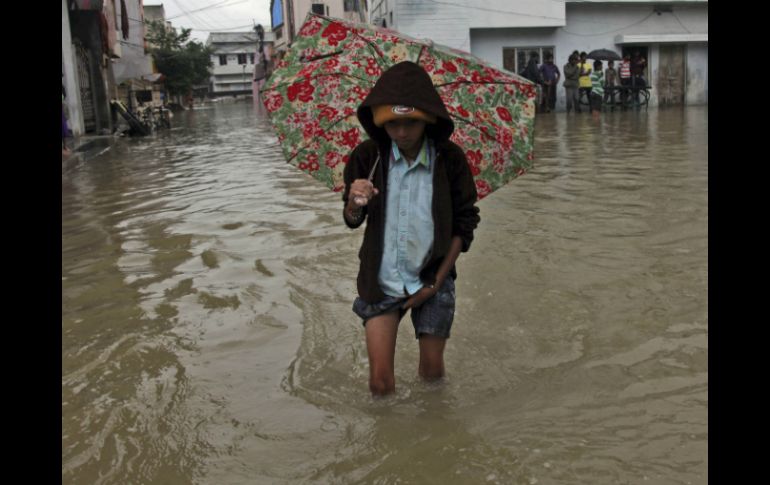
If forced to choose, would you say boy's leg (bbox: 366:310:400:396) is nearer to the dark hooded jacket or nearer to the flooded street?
the dark hooded jacket

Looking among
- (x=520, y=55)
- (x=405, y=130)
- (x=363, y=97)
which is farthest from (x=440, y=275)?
(x=520, y=55)

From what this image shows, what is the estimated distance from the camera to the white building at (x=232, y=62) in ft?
288

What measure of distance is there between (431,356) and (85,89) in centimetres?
1963

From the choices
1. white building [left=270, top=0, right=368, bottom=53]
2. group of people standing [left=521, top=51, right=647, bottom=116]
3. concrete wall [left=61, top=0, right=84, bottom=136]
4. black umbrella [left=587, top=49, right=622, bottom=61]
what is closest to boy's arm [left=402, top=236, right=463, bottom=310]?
concrete wall [left=61, top=0, right=84, bottom=136]

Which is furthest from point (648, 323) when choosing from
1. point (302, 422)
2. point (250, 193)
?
point (250, 193)

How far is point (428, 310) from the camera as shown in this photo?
3.01m

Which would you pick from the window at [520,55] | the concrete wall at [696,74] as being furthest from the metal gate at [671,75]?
the window at [520,55]

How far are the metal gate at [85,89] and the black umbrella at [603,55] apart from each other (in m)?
14.8

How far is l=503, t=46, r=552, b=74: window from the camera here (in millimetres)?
24094

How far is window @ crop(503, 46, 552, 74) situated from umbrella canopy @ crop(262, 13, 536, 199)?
70.9ft

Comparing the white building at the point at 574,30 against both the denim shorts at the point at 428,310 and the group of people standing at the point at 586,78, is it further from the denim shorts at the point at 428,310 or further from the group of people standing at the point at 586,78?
the denim shorts at the point at 428,310

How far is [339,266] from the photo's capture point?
5668 mm

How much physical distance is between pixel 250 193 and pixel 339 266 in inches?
151
